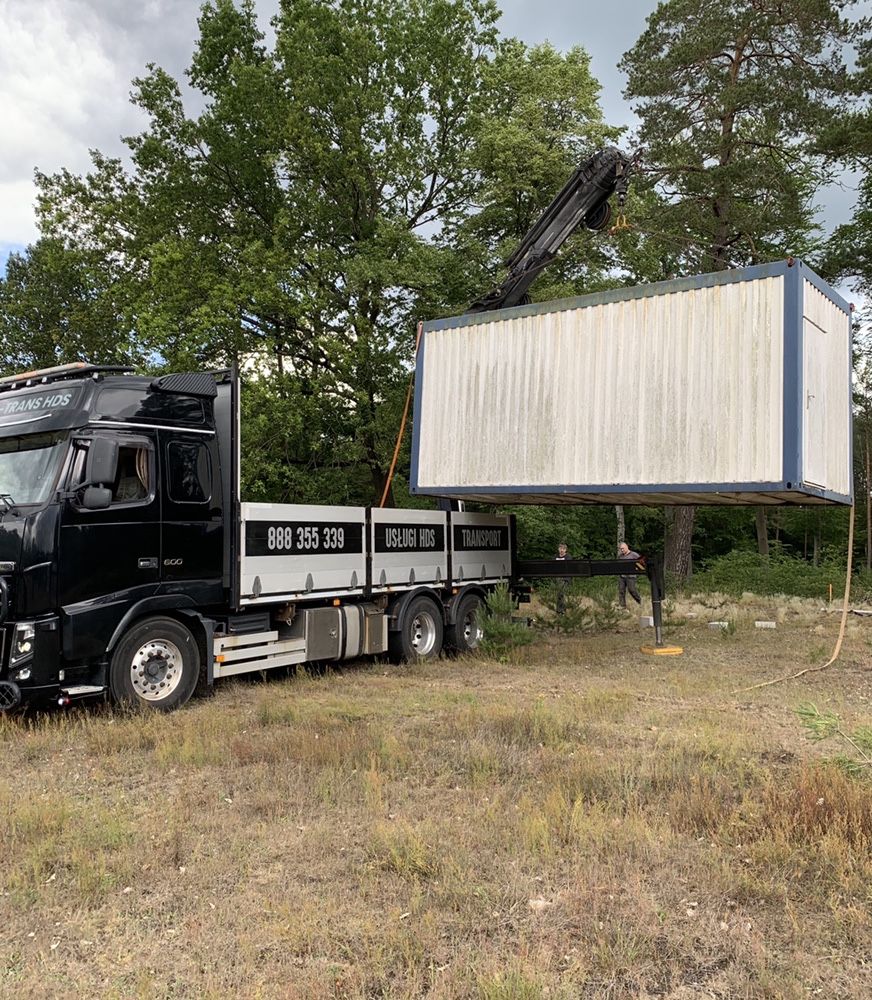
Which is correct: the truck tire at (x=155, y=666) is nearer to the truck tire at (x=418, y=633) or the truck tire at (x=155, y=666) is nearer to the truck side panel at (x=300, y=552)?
the truck side panel at (x=300, y=552)

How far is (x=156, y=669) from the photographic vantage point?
7.71 metres

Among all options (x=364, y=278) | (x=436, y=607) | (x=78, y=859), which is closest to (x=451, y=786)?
(x=78, y=859)

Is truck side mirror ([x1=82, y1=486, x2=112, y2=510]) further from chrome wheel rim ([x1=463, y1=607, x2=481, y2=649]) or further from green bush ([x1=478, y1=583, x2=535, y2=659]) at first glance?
chrome wheel rim ([x1=463, y1=607, x2=481, y2=649])

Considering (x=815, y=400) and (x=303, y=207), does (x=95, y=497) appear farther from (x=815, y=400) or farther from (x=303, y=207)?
(x=303, y=207)

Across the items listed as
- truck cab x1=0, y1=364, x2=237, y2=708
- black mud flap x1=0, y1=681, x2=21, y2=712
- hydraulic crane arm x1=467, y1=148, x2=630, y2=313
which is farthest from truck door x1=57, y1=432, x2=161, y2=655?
hydraulic crane arm x1=467, y1=148, x2=630, y2=313

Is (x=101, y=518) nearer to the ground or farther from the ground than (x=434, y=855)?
farther from the ground

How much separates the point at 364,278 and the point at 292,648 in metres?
12.2

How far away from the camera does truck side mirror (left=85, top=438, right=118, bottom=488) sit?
7.14m

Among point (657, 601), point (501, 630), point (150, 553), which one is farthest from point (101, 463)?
point (657, 601)

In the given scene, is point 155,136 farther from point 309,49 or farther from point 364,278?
point 364,278

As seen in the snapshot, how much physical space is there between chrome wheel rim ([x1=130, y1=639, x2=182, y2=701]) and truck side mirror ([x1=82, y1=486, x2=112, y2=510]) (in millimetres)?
1395

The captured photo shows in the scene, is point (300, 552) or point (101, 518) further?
point (300, 552)

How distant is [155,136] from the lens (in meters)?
22.2

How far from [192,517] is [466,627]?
5074 mm
